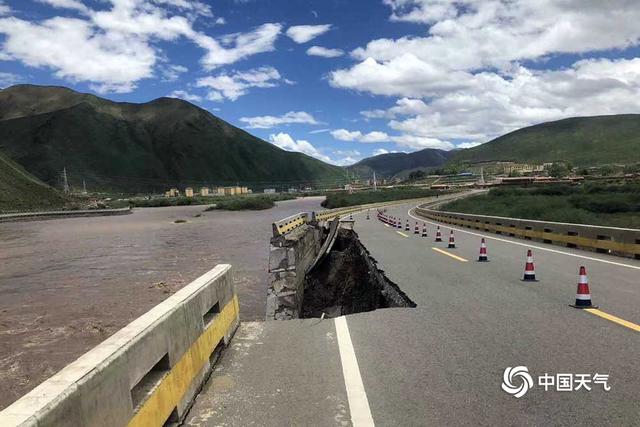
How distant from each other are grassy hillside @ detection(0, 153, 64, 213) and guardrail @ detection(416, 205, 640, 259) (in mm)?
94491

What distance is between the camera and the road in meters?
4.39

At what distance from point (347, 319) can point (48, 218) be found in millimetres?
98475

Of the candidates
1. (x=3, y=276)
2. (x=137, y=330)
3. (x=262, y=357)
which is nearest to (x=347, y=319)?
(x=262, y=357)

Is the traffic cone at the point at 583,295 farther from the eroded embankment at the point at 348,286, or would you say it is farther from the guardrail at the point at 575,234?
the guardrail at the point at 575,234

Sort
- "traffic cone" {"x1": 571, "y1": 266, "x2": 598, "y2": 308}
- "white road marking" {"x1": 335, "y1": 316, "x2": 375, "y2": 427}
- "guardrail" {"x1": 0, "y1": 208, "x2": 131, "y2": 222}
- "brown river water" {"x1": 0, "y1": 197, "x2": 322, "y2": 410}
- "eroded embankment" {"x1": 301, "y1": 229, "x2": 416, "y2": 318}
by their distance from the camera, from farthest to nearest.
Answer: "guardrail" {"x1": 0, "y1": 208, "x2": 131, "y2": 222} → "brown river water" {"x1": 0, "y1": 197, "x2": 322, "y2": 410} → "eroded embankment" {"x1": 301, "y1": 229, "x2": 416, "y2": 318} → "traffic cone" {"x1": 571, "y1": 266, "x2": 598, "y2": 308} → "white road marking" {"x1": 335, "y1": 316, "x2": 375, "y2": 427}

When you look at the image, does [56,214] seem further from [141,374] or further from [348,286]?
[141,374]

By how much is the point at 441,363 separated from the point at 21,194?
119m

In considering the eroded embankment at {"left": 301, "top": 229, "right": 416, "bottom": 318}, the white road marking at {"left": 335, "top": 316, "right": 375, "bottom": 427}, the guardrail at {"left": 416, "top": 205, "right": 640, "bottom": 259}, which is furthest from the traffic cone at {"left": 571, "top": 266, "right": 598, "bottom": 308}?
the guardrail at {"left": 416, "top": 205, "right": 640, "bottom": 259}

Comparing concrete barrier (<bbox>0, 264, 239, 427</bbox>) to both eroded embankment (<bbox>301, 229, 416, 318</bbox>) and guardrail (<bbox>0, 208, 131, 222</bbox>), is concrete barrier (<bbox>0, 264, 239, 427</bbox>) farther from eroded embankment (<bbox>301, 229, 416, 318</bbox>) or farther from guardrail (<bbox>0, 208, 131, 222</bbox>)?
guardrail (<bbox>0, 208, 131, 222</bbox>)

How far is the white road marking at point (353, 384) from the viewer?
4.34 m

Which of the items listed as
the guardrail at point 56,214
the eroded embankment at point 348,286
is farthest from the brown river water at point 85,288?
the guardrail at point 56,214

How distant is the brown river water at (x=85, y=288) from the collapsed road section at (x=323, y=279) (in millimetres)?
1043

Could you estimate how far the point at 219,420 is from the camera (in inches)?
174

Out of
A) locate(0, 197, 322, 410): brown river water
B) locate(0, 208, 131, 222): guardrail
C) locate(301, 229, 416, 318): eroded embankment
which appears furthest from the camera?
locate(0, 208, 131, 222): guardrail
